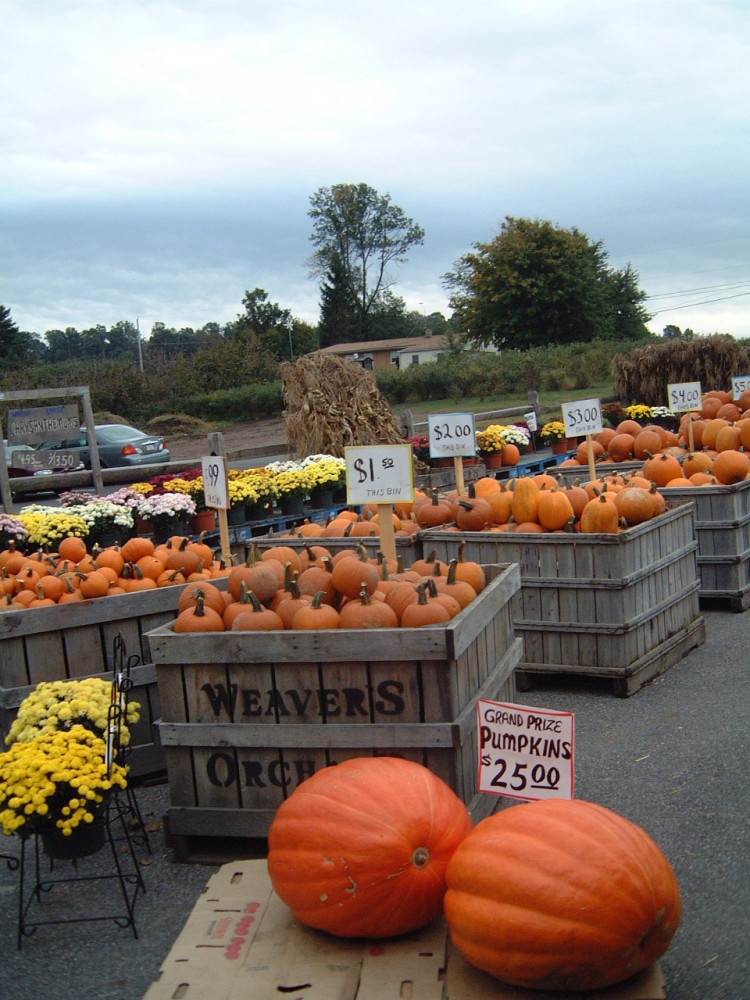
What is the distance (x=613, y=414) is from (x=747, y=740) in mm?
15378

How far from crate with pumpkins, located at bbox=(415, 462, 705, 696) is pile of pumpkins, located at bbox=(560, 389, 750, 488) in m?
1.29

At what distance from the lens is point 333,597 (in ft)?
13.8

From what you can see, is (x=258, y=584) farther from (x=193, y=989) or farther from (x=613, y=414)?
(x=613, y=414)

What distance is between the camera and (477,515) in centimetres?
623

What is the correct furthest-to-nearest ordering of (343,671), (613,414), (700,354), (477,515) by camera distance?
(700,354), (613,414), (477,515), (343,671)

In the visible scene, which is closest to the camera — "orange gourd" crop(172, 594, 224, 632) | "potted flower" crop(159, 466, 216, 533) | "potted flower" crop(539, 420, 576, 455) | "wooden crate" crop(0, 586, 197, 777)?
"orange gourd" crop(172, 594, 224, 632)

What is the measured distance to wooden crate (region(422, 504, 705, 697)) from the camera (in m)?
5.61

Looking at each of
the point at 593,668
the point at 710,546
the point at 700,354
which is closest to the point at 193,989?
the point at 593,668

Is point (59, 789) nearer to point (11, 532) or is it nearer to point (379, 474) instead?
point (379, 474)

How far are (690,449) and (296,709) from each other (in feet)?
20.6

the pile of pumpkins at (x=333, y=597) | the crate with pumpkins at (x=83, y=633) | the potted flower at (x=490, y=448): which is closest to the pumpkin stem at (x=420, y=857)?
the pile of pumpkins at (x=333, y=597)

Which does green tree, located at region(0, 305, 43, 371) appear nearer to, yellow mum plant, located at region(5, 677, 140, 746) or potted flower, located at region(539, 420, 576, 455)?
potted flower, located at region(539, 420, 576, 455)

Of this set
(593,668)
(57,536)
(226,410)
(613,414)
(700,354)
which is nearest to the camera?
(593,668)

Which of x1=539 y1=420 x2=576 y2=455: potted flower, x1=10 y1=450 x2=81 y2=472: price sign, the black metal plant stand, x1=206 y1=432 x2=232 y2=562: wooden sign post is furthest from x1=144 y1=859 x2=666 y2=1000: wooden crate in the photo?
x1=539 y1=420 x2=576 y2=455: potted flower
